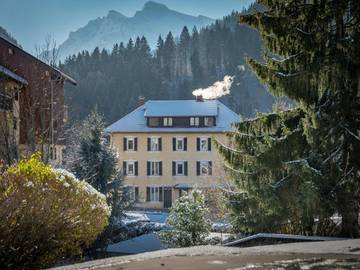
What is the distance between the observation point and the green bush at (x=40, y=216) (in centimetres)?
970

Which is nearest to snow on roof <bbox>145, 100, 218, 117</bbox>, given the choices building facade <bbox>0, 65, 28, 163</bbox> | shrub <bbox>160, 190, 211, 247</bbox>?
building facade <bbox>0, 65, 28, 163</bbox>

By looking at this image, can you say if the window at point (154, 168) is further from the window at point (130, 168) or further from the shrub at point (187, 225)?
the shrub at point (187, 225)

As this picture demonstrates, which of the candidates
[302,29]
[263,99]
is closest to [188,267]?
[302,29]

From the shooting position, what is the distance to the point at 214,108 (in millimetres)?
50281

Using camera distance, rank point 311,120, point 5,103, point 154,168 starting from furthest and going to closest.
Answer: point 154,168, point 5,103, point 311,120

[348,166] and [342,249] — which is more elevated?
[348,166]

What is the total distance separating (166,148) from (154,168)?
230 centimetres

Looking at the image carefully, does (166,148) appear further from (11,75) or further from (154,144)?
(11,75)

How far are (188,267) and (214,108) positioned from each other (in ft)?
139

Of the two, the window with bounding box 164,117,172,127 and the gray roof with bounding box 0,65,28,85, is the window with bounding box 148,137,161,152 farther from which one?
the gray roof with bounding box 0,65,28,85

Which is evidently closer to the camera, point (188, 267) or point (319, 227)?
point (188, 267)

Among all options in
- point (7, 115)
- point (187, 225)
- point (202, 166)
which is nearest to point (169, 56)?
point (202, 166)

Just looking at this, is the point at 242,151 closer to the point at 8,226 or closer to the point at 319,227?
the point at 319,227

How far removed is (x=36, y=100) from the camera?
26188mm
